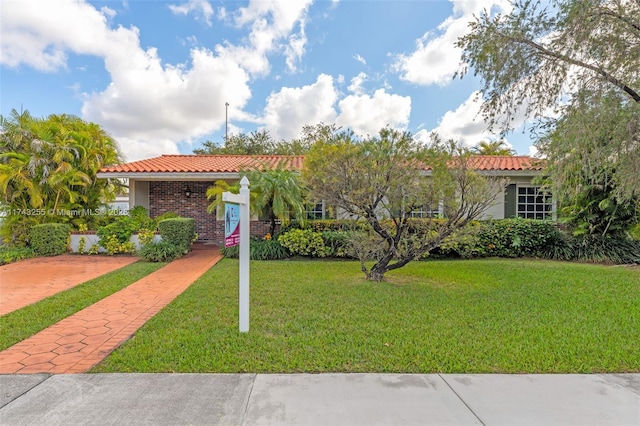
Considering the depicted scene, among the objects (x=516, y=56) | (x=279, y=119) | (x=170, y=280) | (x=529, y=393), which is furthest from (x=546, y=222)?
(x=279, y=119)

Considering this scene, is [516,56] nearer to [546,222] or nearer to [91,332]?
[546,222]

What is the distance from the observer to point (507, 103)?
7305 millimetres

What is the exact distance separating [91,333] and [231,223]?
2.46 meters

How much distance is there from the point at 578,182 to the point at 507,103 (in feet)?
13.7

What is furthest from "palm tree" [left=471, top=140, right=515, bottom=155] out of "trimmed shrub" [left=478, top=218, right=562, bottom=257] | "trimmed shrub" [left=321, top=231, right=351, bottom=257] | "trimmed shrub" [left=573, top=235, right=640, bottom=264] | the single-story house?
"trimmed shrub" [left=321, top=231, right=351, bottom=257]

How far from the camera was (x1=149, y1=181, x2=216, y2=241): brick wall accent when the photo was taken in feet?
45.2

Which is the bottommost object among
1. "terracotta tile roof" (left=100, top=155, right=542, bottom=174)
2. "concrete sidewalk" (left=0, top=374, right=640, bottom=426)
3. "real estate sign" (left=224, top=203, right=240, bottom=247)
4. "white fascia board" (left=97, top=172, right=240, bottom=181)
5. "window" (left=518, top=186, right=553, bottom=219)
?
→ "concrete sidewalk" (left=0, top=374, right=640, bottom=426)

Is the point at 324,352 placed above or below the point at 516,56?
below

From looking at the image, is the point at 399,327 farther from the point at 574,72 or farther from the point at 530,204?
the point at 530,204

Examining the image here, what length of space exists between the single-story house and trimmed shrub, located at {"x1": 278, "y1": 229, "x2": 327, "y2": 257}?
2253mm

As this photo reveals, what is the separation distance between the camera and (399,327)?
4727mm

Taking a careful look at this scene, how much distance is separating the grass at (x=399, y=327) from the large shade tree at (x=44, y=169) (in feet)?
24.5

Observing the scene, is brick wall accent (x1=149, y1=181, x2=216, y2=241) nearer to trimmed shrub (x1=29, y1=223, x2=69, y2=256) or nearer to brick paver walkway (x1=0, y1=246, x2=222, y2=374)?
trimmed shrub (x1=29, y1=223, x2=69, y2=256)

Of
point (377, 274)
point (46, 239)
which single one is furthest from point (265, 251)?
point (46, 239)
